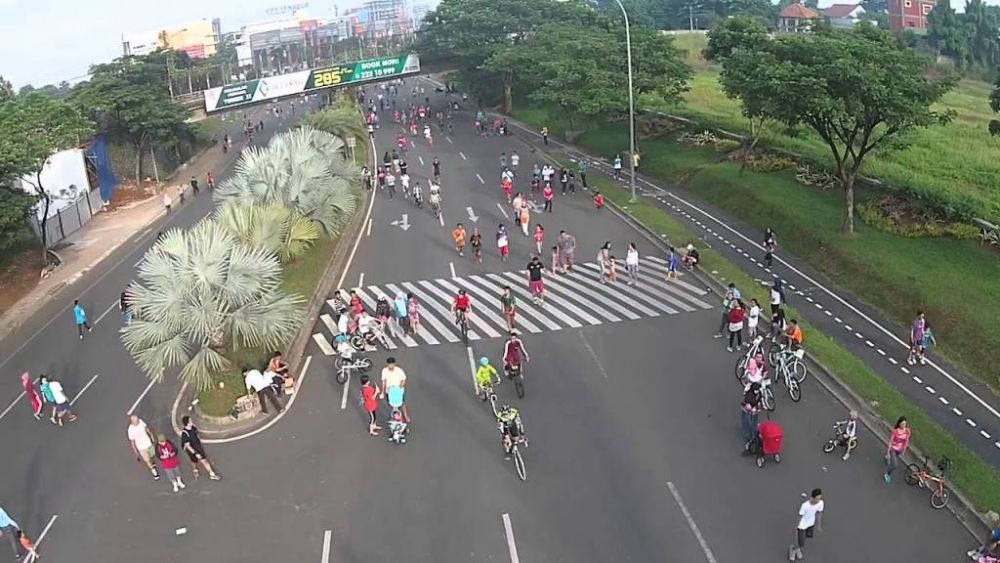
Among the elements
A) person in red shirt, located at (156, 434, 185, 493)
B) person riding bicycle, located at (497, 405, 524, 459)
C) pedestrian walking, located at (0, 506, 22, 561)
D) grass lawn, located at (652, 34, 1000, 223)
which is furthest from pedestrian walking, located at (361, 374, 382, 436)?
grass lawn, located at (652, 34, 1000, 223)

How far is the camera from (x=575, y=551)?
13.1 meters

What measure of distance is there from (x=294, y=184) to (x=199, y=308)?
35.5 ft

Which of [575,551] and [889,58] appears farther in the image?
[889,58]

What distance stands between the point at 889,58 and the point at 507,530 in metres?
21.2

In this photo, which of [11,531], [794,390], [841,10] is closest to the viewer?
[11,531]

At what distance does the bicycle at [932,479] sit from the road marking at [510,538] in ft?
24.7

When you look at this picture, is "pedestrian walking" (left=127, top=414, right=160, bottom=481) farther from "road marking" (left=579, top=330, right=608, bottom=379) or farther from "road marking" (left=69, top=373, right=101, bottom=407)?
"road marking" (left=579, top=330, right=608, bottom=379)

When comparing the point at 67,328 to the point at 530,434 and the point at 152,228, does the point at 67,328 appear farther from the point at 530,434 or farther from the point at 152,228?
the point at 530,434

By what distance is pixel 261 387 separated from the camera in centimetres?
1816

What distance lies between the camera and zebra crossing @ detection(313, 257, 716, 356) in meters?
22.8

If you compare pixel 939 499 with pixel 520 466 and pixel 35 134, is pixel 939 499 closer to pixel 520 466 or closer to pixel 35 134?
pixel 520 466

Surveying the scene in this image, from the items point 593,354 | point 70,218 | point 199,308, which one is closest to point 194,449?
point 199,308

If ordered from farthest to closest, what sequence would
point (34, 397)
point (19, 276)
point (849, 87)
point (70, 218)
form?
point (70, 218) < point (19, 276) < point (849, 87) < point (34, 397)

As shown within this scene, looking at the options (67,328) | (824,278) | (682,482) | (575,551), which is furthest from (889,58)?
(67,328)
